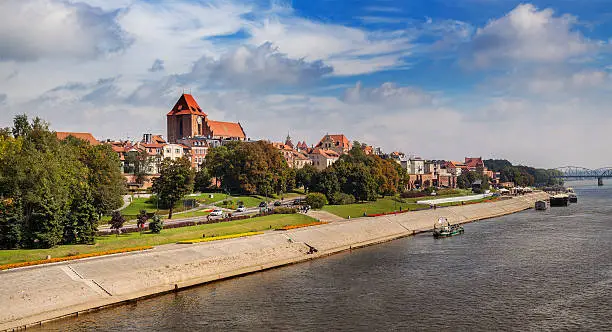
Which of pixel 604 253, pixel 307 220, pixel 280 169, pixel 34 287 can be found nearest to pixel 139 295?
pixel 34 287

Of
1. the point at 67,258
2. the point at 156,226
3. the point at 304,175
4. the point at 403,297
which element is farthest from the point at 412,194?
the point at 67,258

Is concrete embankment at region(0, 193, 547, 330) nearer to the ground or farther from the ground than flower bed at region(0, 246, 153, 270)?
nearer to the ground

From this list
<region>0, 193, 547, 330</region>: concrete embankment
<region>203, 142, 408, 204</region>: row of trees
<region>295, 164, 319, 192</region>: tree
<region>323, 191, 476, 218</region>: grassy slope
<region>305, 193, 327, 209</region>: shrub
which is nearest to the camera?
<region>0, 193, 547, 330</region>: concrete embankment

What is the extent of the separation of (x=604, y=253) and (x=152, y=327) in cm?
5788

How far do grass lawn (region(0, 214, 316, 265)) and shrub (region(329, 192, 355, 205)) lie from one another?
2894 cm

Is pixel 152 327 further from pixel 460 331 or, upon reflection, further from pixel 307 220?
pixel 307 220

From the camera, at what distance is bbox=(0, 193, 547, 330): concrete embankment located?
4225 centimetres

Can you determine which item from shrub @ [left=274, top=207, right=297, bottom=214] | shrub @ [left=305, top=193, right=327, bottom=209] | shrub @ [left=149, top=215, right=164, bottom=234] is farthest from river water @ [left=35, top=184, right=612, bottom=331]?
shrub @ [left=305, top=193, right=327, bottom=209]

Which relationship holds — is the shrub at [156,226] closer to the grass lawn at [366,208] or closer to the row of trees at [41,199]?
the row of trees at [41,199]

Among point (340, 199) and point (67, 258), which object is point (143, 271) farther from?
point (340, 199)

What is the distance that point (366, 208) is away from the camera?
120 meters

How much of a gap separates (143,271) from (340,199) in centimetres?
7504

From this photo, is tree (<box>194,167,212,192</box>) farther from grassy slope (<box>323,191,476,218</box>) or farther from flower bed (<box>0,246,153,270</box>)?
flower bed (<box>0,246,153,270</box>)

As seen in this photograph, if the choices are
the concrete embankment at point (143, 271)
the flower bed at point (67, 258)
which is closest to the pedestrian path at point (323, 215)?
the concrete embankment at point (143, 271)
